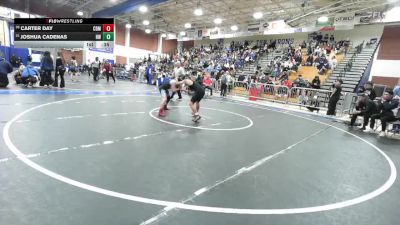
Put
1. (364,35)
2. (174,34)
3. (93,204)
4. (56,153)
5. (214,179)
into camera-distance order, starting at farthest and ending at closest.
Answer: (174,34) < (364,35) < (56,153) < (214,179) < (93,204)

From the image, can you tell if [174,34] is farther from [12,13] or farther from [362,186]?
[362,186]

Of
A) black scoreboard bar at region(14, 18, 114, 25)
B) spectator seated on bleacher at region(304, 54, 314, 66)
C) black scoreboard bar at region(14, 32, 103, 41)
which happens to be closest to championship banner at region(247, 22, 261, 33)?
spectator seated on bleacher at region(304, 54, 314, 66)

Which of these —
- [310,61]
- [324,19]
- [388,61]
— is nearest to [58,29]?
[324,19]

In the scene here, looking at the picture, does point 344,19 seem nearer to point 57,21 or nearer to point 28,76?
point 57,21

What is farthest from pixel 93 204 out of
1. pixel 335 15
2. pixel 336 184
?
pixel 335 15

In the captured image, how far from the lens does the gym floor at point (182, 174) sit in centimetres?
284

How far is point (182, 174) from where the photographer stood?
3.89 metres

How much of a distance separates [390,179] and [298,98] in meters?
9.57

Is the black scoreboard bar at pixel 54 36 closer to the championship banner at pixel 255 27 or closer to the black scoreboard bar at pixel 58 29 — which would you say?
the black scoreboard bar at pixel 58 29

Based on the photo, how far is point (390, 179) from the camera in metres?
4.43
